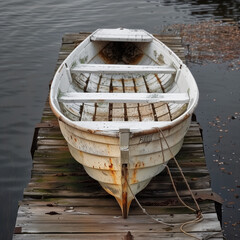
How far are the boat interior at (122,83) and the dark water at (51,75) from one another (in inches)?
85.3

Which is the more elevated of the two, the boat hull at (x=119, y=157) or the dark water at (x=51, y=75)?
the boat hull at (x=119, y=157)

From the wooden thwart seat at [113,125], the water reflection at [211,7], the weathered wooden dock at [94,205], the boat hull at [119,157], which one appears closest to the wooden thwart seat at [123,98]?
the boat hull at [119,157]

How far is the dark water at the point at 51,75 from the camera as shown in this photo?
8.36m

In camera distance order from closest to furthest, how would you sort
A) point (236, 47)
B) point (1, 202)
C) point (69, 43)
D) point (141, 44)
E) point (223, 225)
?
point (223, 225), point (1, 202), point (141, 44), point (69, 43), point (236, 47)

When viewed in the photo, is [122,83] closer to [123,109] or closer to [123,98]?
[123,109]

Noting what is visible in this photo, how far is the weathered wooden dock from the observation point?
5668 mm

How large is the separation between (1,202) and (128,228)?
3.47 meters

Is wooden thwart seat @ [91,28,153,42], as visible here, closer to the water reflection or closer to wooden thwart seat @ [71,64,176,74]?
wooden thwart seat @ [71,64,176,74]

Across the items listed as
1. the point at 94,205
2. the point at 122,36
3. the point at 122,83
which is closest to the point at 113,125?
the point at 94,205

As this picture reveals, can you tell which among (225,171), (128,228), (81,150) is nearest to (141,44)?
(225,171)

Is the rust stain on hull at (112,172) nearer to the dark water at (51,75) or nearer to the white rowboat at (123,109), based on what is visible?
the white rowboat at (123,109)

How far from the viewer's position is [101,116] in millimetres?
7324

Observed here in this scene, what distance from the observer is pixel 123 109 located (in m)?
7.57

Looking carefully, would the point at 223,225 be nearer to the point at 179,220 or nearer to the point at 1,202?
the point at 179,220
